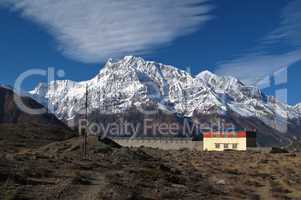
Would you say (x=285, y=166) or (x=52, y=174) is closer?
(x=52, y=174)

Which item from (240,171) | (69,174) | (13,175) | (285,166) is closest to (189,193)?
Result: (69,174)

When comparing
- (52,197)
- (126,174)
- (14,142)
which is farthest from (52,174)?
(14,142)

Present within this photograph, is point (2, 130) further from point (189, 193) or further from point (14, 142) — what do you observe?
point (189, 193)

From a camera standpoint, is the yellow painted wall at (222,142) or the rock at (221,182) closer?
the rock at (221,182)

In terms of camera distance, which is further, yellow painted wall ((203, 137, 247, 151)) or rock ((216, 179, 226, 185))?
yellow painted wall ((203, 137, 247, 151))

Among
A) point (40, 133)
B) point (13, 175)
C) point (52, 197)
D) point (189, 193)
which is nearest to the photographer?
point (52, 197)

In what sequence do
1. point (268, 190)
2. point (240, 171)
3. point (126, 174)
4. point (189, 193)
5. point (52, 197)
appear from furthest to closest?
1. point (240, 171)
2. point (268, 190)
3. point (126, 174)
4. point (189, 193)
5. point (52, 197)

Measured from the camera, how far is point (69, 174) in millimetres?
31641

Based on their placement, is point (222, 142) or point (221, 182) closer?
point (221, 182)

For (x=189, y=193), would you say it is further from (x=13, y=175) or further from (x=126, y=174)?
(x=13, y=175)

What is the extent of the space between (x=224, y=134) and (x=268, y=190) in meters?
77.3

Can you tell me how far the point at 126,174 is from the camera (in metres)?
34.2

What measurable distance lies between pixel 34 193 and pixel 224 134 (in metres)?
93.3

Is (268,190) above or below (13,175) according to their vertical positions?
→ below
